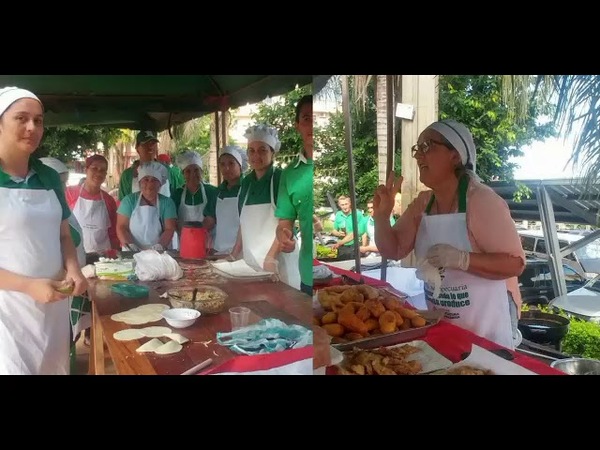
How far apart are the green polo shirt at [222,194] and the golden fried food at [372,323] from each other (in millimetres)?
600

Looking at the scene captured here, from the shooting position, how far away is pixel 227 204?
160 centimetres

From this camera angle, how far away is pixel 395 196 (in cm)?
188

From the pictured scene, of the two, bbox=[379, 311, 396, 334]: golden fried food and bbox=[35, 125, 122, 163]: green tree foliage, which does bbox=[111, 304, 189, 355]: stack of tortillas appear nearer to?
bbox=[35, 125, 122, 163]: green tree foliage

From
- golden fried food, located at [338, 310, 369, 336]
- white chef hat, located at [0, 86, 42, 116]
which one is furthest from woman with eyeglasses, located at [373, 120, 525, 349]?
white chef hat, located at [0, 86, 42, 116]

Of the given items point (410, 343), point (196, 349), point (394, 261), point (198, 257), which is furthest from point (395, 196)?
point (196, 349)

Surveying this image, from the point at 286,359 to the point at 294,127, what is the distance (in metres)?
0.66

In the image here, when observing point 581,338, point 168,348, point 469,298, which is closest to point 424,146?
point 469,298

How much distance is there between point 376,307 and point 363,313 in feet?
0.18

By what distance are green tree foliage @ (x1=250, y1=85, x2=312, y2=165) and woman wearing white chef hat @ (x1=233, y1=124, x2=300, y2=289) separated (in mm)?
20

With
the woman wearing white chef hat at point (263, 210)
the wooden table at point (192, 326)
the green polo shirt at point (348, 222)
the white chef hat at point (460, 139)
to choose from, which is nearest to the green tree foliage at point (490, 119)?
the white chef hat at point (460, 139)

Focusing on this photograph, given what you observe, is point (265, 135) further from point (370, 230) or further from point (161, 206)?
point (370, 230)

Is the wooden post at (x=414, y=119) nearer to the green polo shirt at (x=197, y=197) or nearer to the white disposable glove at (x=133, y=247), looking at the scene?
the green polo shirt at (x=197, y=197)

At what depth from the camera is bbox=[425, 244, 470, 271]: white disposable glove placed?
164cm

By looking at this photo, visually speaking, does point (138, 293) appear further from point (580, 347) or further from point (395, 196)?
point (580, 347)
